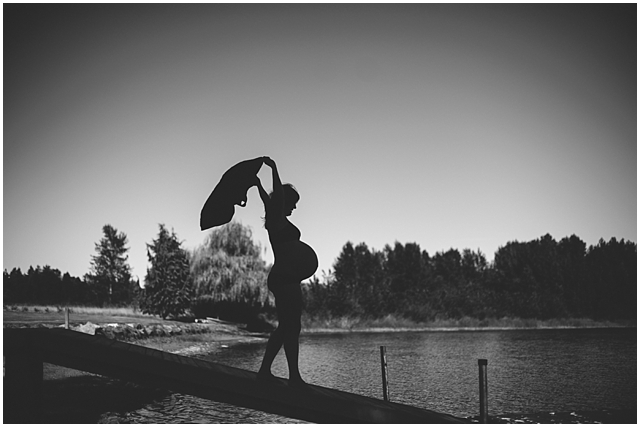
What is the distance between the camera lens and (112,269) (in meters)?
83.7

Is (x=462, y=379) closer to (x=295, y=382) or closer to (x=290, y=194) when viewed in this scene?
(x=295, y=382)

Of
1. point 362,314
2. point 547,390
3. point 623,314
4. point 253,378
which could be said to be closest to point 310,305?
point 362,314

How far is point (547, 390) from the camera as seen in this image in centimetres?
1477

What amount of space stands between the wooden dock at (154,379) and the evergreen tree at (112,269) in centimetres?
7760

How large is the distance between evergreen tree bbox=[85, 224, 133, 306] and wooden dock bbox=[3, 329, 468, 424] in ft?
255

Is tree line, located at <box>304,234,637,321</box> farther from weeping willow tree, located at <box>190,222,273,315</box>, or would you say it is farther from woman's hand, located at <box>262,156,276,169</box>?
woman's hand, located at <box>262,156,276,169</box>

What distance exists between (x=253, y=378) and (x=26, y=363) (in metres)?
1.98

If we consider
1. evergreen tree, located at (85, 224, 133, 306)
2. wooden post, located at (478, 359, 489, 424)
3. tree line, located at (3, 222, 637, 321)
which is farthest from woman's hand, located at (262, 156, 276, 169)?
evergreen tree, located at (85, 224, 133, 306)

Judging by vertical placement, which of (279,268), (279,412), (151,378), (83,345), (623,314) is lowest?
(623,314)

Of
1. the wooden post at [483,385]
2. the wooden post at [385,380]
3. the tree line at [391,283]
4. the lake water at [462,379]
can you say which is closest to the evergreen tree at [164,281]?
the tree line at [391,283]

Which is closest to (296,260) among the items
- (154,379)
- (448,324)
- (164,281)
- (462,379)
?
(154,379)

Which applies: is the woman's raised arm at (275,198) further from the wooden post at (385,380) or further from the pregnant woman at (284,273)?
the wooden post at (385,380)

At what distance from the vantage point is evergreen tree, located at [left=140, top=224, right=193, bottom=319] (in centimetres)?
3744

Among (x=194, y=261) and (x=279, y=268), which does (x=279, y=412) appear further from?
(x=194, y=261)
